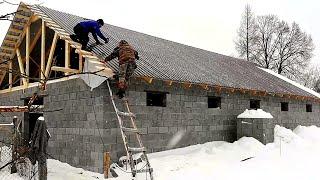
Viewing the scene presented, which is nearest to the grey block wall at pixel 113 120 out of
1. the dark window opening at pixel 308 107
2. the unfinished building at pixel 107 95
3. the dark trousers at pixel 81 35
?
the unfinished building at pixel 107 95

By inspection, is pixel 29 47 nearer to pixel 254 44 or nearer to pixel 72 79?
pixel 72 79

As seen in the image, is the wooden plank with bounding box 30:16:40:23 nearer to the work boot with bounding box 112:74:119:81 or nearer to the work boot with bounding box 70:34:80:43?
the work boot with bounding box 70:34:80:43

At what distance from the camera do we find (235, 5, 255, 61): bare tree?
46.9 metres

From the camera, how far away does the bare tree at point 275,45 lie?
45.8 meters

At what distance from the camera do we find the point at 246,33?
4719cm

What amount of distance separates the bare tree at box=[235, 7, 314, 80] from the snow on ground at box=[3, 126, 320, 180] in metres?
33.4

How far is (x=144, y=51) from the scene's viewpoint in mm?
14281

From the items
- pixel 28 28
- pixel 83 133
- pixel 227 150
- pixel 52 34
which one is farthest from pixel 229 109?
pixel 28 28

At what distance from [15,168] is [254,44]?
1650 inches

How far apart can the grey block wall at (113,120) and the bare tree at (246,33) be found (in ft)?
111

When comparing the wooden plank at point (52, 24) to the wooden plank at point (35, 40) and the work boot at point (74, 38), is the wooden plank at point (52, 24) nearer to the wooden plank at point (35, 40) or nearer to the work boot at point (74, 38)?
the work boot at point (74, 38)

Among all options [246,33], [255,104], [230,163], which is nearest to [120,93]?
[230,163]

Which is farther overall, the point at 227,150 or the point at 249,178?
the point at 227,150

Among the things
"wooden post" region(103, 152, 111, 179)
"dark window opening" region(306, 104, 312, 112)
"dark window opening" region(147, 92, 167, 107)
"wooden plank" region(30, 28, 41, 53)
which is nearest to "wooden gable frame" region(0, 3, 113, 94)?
"wooden plank" region(30, 28, 41, 53)
